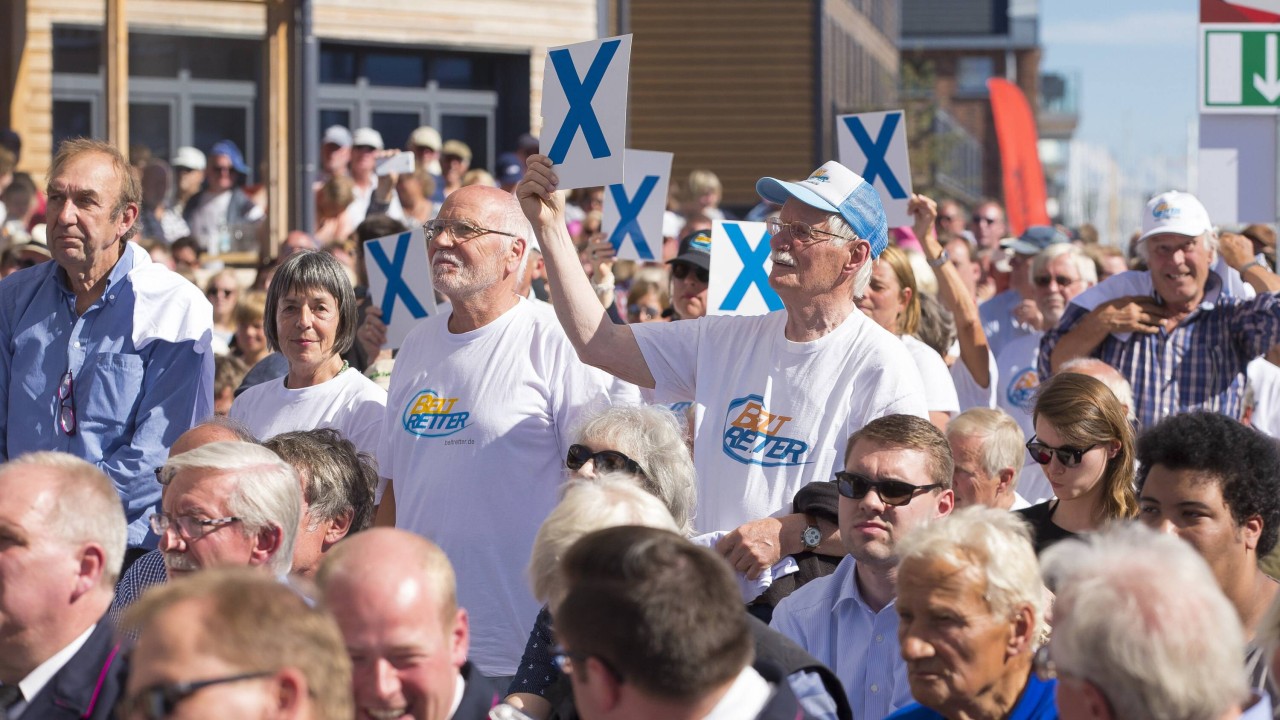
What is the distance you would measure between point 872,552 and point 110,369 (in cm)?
266

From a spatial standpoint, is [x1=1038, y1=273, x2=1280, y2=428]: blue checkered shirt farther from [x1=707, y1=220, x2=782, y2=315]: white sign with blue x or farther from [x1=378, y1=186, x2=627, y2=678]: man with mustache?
[x1=378, y1=186, x2=627, y2=678]: man with mustache

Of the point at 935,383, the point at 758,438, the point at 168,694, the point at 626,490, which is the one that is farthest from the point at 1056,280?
the point at 168,694

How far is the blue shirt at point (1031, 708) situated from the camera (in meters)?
3.45

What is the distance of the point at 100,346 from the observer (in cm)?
559

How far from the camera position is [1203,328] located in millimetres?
6902

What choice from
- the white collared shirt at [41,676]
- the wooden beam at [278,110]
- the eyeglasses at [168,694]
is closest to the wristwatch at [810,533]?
the white collared shirt at [41,676]

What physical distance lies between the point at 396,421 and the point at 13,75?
11.2m

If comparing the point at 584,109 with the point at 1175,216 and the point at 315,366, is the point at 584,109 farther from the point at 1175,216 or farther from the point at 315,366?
the point at 1175,216

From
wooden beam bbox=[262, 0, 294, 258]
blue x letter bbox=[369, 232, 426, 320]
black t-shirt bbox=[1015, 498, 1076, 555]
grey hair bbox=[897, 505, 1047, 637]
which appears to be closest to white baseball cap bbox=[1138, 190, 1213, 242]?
black t-shirt bbox=[1015, 498, 1076, 555]

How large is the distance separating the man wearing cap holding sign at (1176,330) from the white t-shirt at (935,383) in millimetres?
1177

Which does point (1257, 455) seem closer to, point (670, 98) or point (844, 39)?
point (670, 98)

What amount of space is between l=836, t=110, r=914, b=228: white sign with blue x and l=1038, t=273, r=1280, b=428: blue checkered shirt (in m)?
1.21

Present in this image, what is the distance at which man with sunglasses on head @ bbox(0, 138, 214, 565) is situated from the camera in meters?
5.52

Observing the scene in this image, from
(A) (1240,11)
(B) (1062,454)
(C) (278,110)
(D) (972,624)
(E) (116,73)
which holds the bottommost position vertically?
(D) (972,624)
